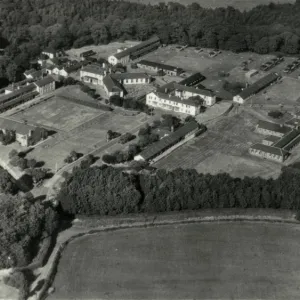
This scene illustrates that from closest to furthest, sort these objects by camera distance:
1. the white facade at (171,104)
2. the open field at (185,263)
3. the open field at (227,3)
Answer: the open field at (185,263) → the white facade at (171,104) → the open field at (227,3)

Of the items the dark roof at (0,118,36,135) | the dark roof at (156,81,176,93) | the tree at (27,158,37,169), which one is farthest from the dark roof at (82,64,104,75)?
the tree at (27,158,37,169)

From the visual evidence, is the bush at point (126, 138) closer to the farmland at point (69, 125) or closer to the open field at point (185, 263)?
the farmland at point (69, 125)

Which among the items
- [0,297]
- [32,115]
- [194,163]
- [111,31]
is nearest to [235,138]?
[194,163]

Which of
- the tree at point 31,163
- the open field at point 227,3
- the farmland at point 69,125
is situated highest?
the tree at point 31,163

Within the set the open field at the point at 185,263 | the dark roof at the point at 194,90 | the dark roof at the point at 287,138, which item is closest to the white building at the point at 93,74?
the dark roof at the point at 194,90

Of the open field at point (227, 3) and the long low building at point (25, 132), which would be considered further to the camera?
the open field at point (227, 3)

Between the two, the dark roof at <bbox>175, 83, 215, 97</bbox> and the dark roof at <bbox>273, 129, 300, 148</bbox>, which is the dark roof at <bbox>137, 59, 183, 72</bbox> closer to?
the dark roof at <bbox>175, 83, 215, 97</bbox>
